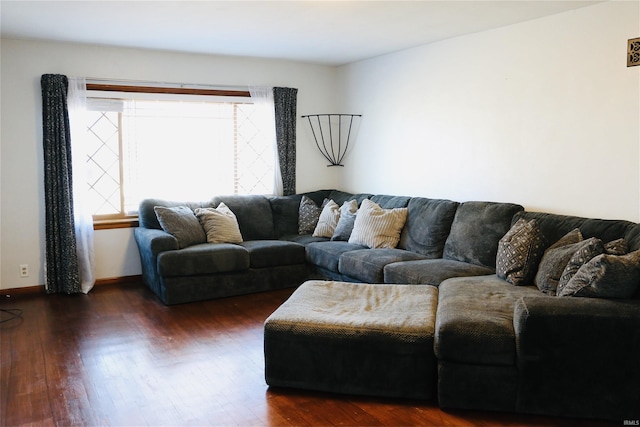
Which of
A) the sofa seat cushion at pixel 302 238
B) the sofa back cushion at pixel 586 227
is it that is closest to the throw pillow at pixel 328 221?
the sofa seat cushion at pixel 302 238

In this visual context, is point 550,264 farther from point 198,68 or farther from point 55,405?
point 198,68

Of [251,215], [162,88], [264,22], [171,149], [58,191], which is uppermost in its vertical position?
[264,22]

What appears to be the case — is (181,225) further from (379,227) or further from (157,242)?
(379,227)

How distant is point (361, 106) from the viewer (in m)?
6.19

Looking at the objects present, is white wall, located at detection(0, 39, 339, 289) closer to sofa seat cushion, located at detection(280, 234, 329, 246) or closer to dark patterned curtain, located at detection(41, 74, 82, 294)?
dark patterned curtain, located at detection(41, 74, 82, 294)

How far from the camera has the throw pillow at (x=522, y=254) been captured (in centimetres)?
363

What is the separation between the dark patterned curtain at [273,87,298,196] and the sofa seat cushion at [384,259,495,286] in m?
2.30

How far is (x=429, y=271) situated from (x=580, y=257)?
1.16 metres

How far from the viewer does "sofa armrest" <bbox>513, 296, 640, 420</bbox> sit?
2.63m

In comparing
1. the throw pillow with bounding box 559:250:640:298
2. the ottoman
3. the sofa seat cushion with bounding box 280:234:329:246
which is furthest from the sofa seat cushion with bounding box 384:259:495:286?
the sofa seat cushion with bounding box 280:234:329:246

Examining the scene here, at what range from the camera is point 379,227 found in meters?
5.02

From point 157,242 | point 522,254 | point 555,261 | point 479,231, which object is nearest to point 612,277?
point 555,261

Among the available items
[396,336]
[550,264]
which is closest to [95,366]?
[396,336]

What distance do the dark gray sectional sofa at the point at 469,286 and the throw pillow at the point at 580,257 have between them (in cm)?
27
